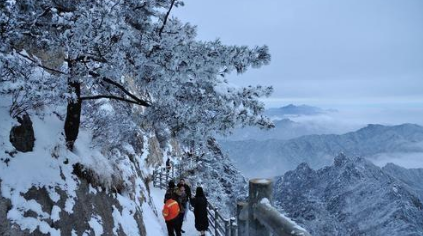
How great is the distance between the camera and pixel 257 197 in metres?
3.40

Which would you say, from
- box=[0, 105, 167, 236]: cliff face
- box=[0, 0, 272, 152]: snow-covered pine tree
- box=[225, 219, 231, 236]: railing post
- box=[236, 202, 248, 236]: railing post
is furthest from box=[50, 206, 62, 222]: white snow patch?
box=[236, 202, 248, 236]: railing post

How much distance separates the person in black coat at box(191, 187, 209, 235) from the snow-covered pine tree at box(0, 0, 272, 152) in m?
3.65

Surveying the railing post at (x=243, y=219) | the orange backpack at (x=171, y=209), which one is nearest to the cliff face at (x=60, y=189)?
the orange backpack at (x=171, y=209)

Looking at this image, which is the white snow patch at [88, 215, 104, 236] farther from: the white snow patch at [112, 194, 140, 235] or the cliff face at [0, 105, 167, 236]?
the white snow patch at [112, 194, 140, 235]

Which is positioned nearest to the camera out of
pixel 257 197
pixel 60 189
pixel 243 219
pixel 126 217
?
pixel 257 197

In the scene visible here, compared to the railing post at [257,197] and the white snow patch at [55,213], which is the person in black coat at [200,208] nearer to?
the white snow patch at [55,213]

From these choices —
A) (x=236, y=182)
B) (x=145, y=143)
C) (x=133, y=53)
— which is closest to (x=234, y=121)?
(x=133, y=53)

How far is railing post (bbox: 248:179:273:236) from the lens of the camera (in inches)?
133

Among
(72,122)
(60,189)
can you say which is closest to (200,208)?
(60,189)

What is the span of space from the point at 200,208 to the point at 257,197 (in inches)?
325

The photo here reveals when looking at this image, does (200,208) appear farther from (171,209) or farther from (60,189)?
(60,189)

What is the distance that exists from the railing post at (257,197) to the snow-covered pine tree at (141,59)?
3.57 metres

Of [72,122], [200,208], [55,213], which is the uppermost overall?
[72,122]

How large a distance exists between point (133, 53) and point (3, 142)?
3.42 metres
